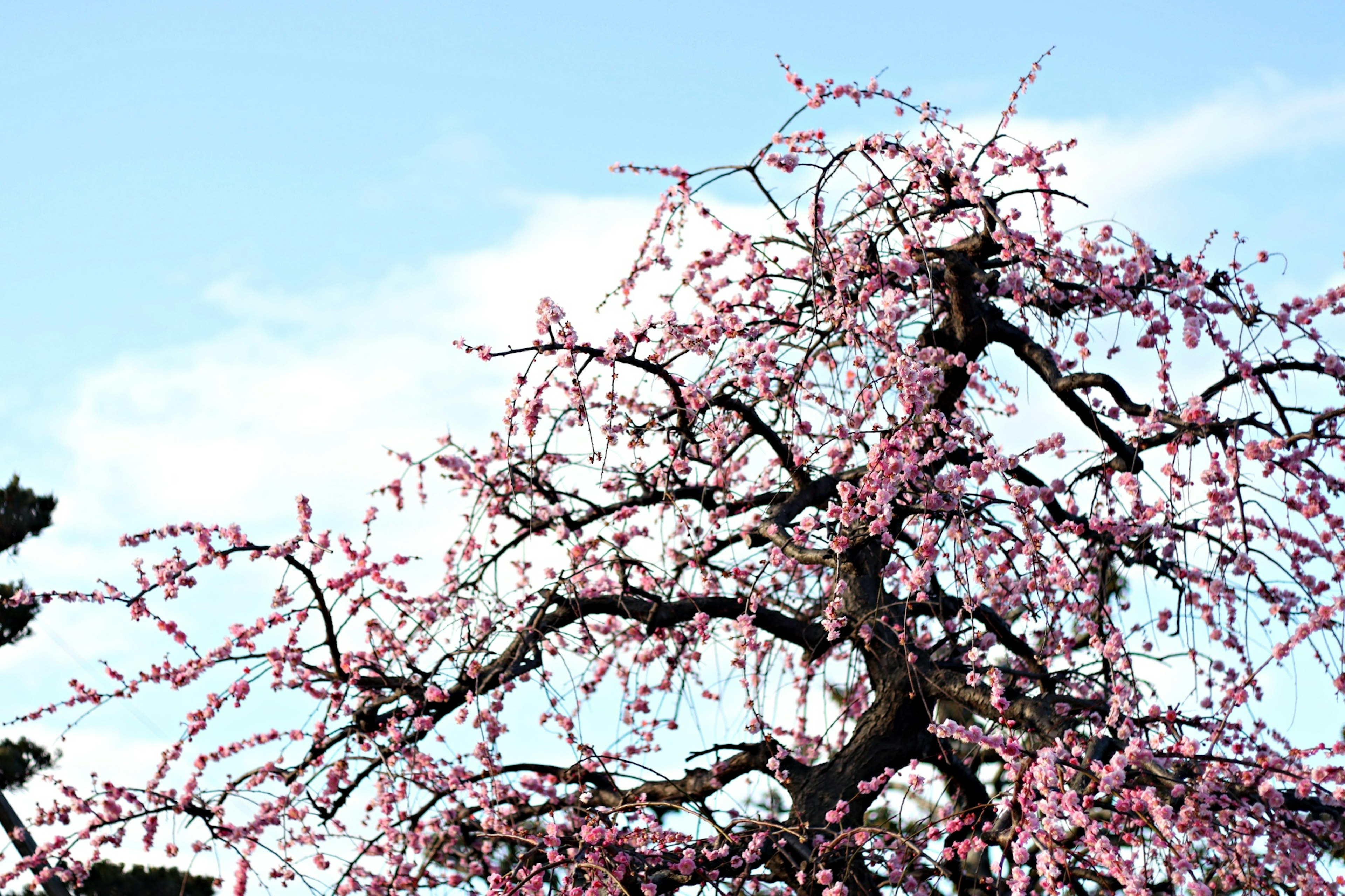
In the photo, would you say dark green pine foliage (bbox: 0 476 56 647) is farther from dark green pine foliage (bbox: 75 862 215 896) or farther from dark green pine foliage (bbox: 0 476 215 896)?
dark green pine foliage (bbox: 75 862 215 896)

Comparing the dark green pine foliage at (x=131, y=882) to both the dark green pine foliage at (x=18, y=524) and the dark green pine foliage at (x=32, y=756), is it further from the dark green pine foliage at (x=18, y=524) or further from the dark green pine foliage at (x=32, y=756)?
the dark green pine foliage at (x=18, y=524)

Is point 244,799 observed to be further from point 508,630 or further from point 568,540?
point 568,540

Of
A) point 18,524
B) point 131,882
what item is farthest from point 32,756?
point 18,524

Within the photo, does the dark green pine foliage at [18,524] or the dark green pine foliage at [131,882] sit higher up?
the dark green pine foliage at [18,524]

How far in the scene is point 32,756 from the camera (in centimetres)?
676

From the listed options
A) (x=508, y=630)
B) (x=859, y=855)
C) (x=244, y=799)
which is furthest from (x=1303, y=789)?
(x=244, y=799)

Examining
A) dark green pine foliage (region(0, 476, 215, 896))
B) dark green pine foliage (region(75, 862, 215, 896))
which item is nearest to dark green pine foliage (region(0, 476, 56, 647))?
dark green pine foliage (region(0, 476, 215, 896))

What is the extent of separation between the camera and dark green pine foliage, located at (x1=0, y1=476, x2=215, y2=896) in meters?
6.71

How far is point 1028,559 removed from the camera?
202 inches

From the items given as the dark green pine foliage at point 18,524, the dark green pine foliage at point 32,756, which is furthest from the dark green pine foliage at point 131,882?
the dark green pine foliage at point 18,524

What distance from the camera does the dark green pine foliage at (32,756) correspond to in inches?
264

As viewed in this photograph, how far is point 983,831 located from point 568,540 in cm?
248

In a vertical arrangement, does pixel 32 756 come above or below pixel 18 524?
below

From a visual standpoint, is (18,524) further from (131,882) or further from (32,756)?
(131,882)
